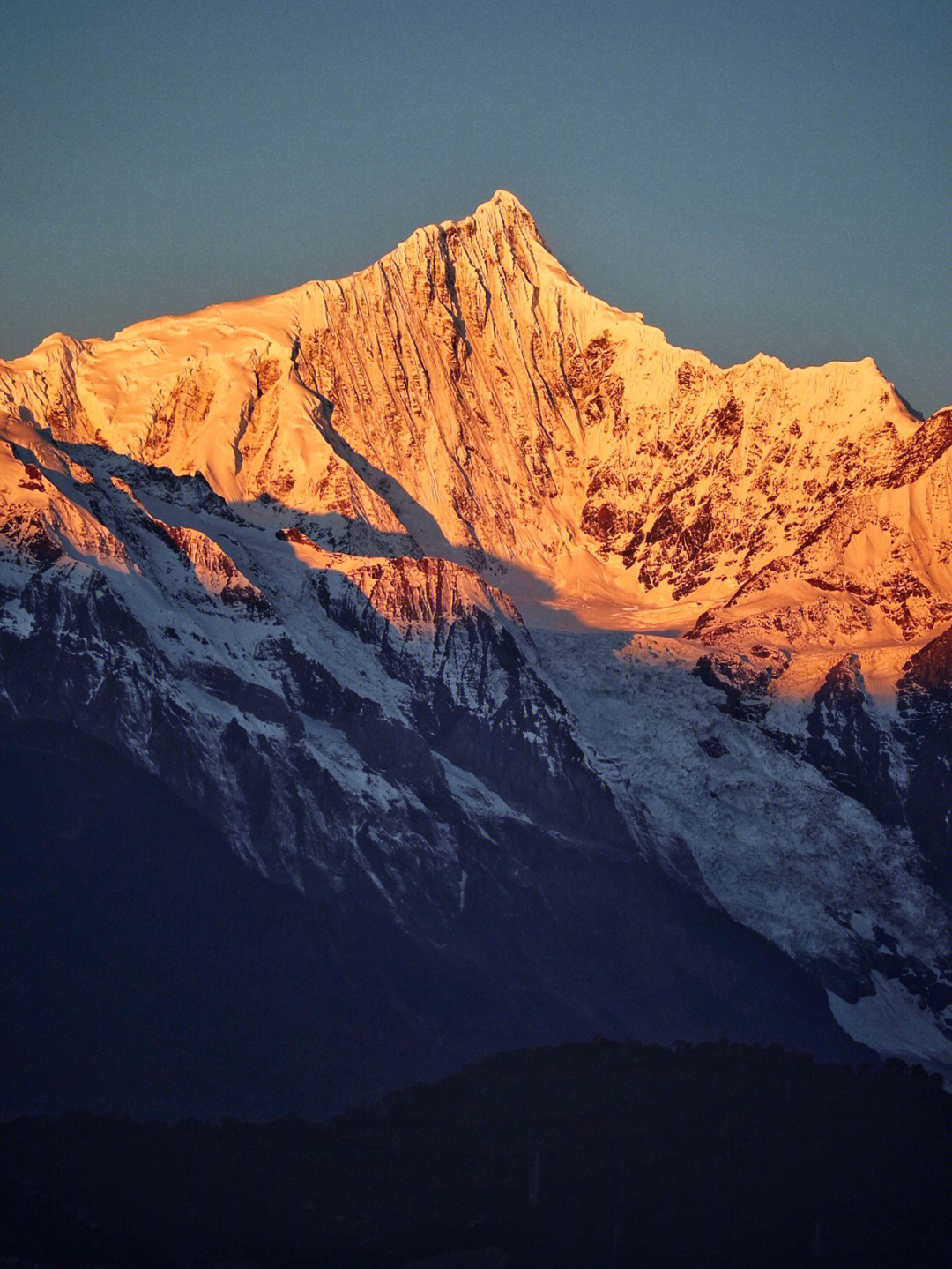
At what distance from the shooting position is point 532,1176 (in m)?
164

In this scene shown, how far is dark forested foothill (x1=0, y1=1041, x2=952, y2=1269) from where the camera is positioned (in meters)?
149

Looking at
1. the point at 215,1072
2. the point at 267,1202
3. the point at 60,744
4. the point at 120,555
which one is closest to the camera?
the point at 267,1202

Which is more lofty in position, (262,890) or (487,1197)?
(262,890)

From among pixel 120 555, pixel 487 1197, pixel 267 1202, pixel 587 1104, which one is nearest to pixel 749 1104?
pixel 587 1104

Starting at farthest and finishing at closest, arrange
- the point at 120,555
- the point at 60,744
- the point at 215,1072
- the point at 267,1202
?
the point at 120,555
the point at 60,744
the point at 215,1072
the point at 267,1202

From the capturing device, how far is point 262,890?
181125mm

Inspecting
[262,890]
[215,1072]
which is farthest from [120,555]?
[215,1072]

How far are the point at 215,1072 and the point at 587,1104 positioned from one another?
2433 centimetres

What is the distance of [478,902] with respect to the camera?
19525 cm

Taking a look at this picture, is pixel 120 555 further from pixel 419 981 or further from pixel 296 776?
pixel 419 981

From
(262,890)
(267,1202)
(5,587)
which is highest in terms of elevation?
(5,587)

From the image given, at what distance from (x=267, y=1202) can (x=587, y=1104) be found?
27890 millimetres

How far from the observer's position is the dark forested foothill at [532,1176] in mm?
149375

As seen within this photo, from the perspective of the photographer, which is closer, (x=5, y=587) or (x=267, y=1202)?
(x=267, y=1202)
